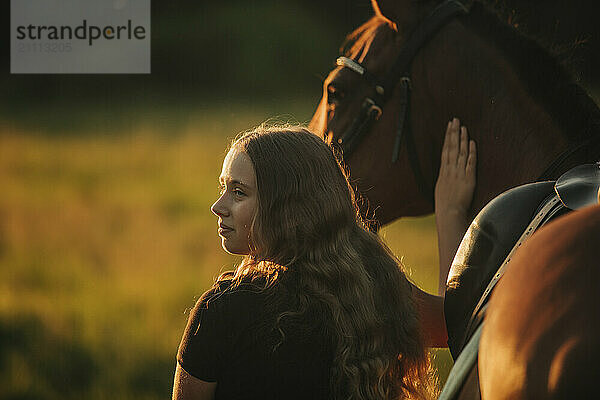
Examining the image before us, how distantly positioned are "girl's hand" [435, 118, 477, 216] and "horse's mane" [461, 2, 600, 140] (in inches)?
5.8

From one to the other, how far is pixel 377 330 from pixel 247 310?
0.60ft

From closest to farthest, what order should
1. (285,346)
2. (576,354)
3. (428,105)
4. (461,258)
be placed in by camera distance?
1. (576,354)
2. (285,346)
3. (461,258)
4. (428,105)

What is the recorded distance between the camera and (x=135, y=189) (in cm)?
235

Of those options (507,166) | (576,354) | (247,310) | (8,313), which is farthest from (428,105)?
(8,313)

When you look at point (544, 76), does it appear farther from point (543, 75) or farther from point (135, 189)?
point (135, 189)

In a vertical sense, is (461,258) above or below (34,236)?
above

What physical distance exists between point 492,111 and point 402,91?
0.18 meters

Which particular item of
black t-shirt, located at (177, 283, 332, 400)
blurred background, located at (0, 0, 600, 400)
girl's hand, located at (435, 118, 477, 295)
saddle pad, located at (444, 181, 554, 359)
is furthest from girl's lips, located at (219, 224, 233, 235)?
blurred background, located at (0, 0, 600, 400)

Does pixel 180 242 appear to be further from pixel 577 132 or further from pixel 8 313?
pixel 577 132

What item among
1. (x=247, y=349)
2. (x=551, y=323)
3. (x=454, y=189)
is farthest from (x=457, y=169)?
(x=551, y=323)

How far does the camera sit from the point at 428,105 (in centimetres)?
138

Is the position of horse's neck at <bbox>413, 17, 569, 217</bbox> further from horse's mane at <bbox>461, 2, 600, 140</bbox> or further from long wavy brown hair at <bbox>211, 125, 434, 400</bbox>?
long wavy brown hair at <bbox>211, 125, 434, 400</bbox>

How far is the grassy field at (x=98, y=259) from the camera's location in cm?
224

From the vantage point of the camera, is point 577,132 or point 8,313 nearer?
point 577,132
